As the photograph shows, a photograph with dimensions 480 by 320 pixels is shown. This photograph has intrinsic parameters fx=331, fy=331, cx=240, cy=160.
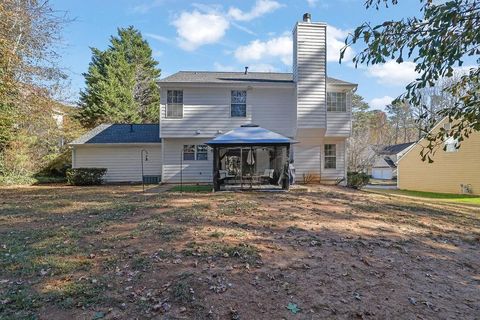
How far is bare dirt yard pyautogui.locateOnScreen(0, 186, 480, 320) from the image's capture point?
3746 mm

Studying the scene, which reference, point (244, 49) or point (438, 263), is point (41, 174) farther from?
point (438, 263)

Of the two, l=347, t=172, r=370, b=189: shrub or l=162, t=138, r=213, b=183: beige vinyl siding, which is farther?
l=347, t=172, r=370, b=189: shrub

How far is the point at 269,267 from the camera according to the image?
15.4 feet

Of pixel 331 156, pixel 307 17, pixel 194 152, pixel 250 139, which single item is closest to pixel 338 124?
pixel 331 156

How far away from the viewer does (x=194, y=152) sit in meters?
17.2

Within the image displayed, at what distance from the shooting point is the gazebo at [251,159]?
40.3 ft

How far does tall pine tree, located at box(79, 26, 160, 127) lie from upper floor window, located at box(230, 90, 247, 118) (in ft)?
57.2

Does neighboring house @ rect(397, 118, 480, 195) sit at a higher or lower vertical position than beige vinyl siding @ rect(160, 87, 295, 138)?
A: lower

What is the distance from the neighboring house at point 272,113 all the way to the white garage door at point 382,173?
31.3 metres

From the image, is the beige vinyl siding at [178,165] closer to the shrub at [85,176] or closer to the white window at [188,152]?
the white window at [188,152]

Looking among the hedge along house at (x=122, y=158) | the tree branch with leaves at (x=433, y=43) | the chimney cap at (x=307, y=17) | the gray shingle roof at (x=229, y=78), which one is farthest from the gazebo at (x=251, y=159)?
the tree branch with leaves at (x=433, y=43)

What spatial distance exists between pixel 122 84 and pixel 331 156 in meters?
24.2

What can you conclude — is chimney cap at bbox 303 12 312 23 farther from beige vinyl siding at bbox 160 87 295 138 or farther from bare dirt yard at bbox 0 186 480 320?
bare dirt yard at bbox 0 186 480 320

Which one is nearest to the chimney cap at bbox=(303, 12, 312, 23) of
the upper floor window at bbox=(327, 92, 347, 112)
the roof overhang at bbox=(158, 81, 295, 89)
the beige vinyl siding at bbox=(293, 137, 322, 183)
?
the roof overhang at bbox=(158, 81, 295, 89)
